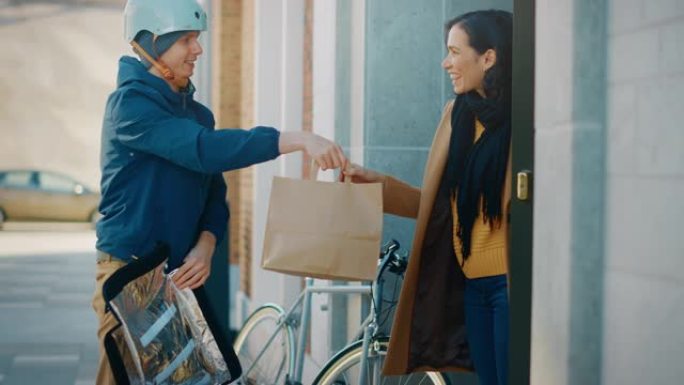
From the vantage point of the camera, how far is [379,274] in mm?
5133

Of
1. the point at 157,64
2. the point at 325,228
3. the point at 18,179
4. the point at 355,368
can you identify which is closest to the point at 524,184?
the point at 325,228

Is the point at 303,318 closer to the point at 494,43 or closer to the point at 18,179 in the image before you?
the point at 494,43

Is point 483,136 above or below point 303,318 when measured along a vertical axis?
above

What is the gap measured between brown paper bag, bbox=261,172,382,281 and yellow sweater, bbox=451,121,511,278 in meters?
0.38

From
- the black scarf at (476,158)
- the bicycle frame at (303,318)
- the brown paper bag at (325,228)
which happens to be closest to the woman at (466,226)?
the black scarf at (476,158)

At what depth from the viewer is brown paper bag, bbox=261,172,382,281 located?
4445 mm

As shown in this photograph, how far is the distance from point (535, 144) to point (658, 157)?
0.62 metres

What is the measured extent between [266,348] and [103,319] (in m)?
2.32

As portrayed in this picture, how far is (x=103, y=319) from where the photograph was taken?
14.1ft

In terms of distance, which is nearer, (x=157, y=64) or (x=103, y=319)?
(x=103, y=319)

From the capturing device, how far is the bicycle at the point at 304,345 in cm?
514

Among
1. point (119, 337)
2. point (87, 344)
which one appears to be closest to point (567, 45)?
point (119, 337)

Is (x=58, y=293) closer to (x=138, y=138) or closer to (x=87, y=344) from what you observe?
(x=87, y=344)

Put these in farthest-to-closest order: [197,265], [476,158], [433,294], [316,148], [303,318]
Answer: [303,318] < [433,294] < [476,158] < [197,265] < [316,148]
